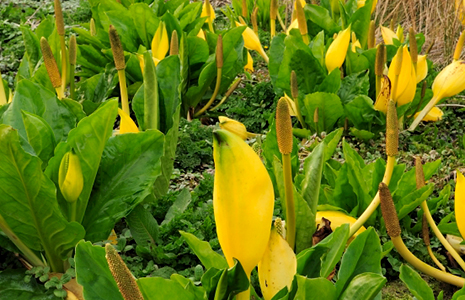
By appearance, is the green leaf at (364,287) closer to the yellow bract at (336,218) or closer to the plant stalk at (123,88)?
the yellow bract at (336,218)

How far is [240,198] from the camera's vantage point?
89cm

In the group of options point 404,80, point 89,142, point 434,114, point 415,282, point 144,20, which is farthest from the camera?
point 144,20

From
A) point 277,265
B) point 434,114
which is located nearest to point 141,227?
point 277,265

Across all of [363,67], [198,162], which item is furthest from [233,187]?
[363,67]

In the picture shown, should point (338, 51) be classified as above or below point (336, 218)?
above

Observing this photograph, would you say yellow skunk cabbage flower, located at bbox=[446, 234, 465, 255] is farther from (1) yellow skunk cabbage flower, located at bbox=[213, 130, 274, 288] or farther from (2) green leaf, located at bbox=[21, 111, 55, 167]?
(2) green leaf, located at bbox=[21, 111, 55, 167]

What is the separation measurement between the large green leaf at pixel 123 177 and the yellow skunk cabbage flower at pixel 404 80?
1.13 metres

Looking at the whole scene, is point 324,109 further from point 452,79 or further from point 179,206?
point 179,206

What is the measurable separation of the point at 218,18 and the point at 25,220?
11.4 feet

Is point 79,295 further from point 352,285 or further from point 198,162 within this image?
point 198,162

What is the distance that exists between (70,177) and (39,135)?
183mm

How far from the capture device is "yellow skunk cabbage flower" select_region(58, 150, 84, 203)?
1251 millimetres

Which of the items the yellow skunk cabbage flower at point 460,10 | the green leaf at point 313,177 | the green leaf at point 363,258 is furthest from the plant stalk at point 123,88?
the yellow skunk cabbage flower at point 460,10

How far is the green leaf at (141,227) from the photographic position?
1.58 metres
